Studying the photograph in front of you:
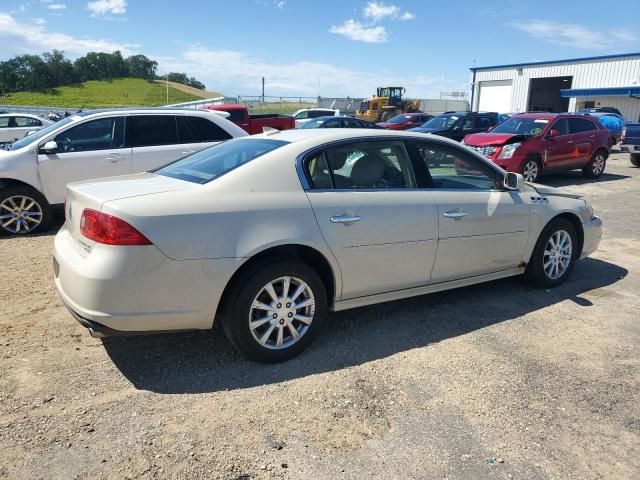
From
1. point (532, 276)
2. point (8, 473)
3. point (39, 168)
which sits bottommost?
point (8, 473)

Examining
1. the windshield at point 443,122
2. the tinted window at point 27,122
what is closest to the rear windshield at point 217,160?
the windshield at point 443,122

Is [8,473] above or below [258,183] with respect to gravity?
below

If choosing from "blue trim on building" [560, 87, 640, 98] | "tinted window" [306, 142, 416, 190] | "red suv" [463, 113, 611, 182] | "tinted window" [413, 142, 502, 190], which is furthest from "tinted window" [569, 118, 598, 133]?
"blue trim on building" [560, 87, 640, 98]

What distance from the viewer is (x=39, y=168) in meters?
7.07

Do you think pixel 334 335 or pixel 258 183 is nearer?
pixel 258 183

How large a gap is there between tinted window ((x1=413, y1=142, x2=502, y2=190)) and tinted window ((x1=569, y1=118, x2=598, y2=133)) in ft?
32.5

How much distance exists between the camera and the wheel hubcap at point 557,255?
16.9ft

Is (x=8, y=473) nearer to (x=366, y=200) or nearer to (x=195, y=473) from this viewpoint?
(x=195, y=473)

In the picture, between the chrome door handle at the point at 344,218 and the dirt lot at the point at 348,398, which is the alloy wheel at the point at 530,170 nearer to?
the dirt lot at the point at 348,398

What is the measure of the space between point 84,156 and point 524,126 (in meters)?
10.2

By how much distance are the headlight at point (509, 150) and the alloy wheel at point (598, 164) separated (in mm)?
3248

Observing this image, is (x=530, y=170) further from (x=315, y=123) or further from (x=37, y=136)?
(x=37, y=136)

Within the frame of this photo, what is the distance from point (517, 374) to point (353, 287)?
4.18 feet

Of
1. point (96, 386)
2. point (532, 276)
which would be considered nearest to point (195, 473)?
point (96, 386)
